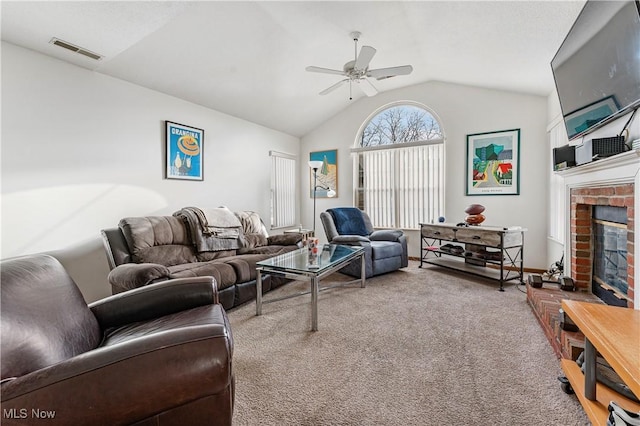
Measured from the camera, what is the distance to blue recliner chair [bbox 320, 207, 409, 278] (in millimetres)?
3867

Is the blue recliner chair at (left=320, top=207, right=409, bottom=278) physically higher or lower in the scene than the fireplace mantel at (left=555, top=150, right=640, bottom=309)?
lower

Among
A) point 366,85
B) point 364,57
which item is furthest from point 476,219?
point 364,57

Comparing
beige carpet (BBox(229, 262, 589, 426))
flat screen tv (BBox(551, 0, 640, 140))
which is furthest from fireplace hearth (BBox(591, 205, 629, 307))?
flat screen tv (BBox(551, 0, 640, 140))

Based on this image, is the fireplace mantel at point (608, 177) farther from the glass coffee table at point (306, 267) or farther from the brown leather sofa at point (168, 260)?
the brown leather sofa at point (168, 260)

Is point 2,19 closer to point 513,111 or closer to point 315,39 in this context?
point 315,39

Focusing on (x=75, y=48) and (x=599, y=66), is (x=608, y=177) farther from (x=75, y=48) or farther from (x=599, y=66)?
(x=75, y=48)

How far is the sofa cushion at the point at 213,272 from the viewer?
2570mm

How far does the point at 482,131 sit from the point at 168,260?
4493 mm

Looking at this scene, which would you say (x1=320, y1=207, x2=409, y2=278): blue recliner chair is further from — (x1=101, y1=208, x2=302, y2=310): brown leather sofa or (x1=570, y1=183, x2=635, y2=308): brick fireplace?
(x1=570, y1=183, x2=635, y2=308): brick fireplace

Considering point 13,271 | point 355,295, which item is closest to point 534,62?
point 355,295

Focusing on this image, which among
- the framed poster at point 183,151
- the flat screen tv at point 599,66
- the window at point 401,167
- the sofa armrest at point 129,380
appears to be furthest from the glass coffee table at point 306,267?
the flat screen tv at point 599,66

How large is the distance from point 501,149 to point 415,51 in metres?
1.87

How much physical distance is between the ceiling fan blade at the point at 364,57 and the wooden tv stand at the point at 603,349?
232cm

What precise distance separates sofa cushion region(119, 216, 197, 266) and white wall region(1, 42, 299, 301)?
43 cm
